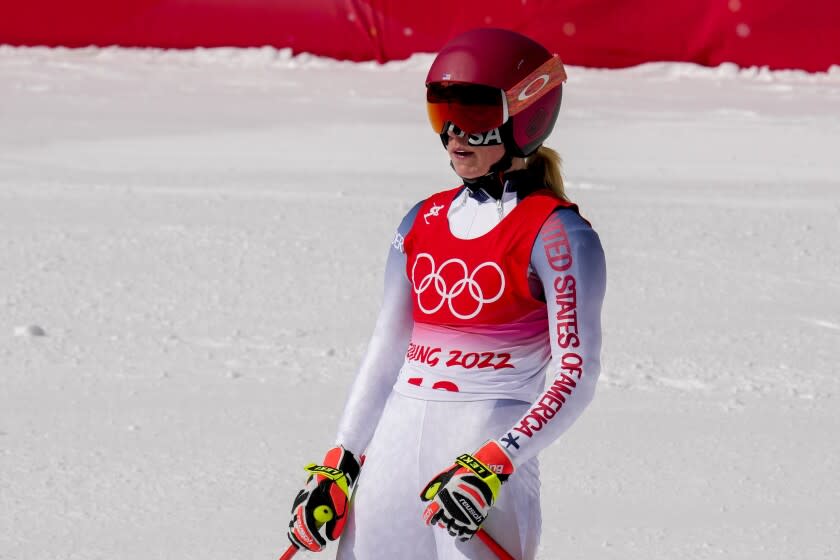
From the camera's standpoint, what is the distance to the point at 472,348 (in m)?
2.13

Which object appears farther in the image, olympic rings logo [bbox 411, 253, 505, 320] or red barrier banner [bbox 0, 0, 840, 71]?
red barrier banner [bbox 0, 0, 840, 71]

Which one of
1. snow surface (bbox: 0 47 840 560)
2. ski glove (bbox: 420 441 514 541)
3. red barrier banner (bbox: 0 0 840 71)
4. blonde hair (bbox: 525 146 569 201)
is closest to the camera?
ski glove (bbox: 420 441 514 541)

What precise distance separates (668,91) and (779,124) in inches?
49.2

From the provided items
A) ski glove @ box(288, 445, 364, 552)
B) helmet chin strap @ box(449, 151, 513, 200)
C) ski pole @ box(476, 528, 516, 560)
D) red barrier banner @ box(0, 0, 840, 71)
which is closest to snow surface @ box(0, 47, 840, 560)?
red barrier banner @ box(0, 0, 840, 71)

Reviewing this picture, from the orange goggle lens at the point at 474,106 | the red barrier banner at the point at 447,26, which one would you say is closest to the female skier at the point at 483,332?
the orange goggle lens at the point at 474,106

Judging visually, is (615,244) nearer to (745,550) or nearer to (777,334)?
(777,334)

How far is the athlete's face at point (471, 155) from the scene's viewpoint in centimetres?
215

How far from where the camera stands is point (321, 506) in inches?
84.9

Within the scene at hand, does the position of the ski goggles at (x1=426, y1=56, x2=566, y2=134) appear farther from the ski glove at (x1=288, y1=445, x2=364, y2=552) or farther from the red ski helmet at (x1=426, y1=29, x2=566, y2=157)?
the ski glove at (x1=288, y1=445, x2=364, y2=552)

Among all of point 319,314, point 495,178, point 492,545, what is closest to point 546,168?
point 495,178

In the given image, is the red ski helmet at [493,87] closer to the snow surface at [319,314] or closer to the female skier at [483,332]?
the female skier at [483,332]

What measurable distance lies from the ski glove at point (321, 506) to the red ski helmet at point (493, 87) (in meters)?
0.55

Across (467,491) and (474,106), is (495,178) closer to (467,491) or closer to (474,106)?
(474,106)

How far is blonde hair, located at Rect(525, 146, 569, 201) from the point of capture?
2.21 metres
